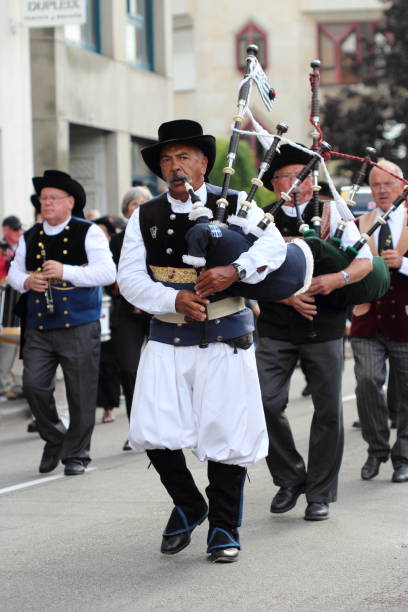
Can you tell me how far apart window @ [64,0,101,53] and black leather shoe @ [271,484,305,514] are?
49.2ft

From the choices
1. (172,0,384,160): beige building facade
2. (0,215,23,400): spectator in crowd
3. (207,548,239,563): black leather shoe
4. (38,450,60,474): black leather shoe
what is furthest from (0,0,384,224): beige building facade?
(172,0,384,160): beige building facade

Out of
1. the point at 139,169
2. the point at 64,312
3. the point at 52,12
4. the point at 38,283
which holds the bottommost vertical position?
the point at 64,312

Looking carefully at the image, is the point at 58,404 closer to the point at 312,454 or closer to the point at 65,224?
the point at 65,224

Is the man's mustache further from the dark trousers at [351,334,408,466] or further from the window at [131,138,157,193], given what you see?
the window at [131,138,157,193]

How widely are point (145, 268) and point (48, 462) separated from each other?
329 cm

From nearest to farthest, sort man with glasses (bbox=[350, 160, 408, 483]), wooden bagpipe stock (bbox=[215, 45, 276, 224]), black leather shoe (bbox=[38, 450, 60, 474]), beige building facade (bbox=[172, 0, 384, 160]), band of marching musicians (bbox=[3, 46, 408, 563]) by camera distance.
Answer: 1. wooden bagpipe stock (bbox=[215, 45, 276, 224])
2. band of marching musicians (bbox=[3, 46, 408, 563])
3. man with glasses (bbox=[350, 160, 408, 483])
4. black leather shoe (bbox=[38, 450, 60, 474])
5. beige building facade (bbox=[172, 0, 384, 160])

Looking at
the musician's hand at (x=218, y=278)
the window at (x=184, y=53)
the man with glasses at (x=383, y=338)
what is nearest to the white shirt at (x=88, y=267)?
the man with glasses at (x=383, y=338)

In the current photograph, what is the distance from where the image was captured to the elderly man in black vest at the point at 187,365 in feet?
20.3

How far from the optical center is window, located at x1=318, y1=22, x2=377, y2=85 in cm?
4203

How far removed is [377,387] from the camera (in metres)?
8.76

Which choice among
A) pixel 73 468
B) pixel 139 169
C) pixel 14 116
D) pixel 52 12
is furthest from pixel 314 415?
pixel 139 169

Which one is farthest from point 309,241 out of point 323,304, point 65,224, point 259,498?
point 65,224

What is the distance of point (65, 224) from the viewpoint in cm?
920

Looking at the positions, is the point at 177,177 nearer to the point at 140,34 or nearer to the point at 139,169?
the point at 139,169
